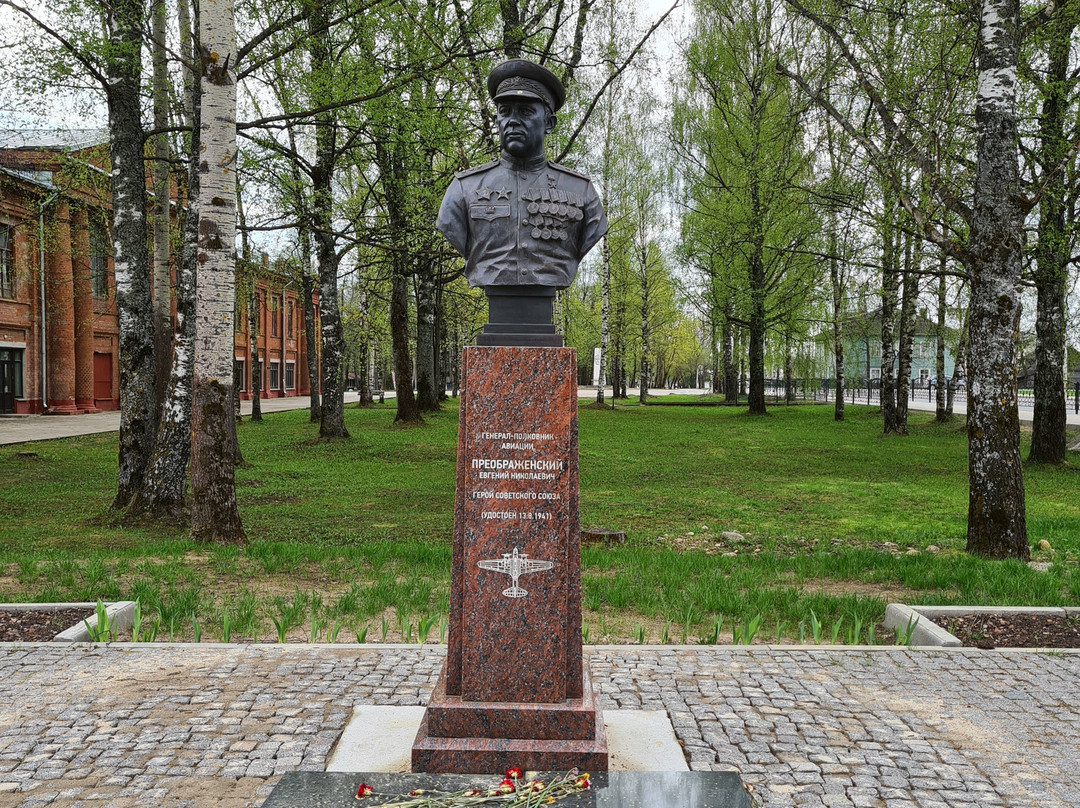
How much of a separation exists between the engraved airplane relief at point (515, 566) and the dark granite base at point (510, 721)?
517 millimetres

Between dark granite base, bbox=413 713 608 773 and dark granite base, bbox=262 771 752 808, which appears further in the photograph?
dark granite base, bbox=413 713 608 773

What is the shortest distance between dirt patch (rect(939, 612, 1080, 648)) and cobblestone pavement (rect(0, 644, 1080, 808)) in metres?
0.21

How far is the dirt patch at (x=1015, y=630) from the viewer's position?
5.34 m

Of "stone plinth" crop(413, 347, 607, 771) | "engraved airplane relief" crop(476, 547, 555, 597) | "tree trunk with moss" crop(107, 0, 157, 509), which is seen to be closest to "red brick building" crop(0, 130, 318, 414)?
"tree trunk with moss" crop(107, 0, 157, 509)

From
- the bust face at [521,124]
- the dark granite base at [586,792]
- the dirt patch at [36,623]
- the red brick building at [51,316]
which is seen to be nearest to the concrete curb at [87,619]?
the dirt patch at [36,623]

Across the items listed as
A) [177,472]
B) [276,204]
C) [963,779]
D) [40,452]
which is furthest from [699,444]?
[963,779]

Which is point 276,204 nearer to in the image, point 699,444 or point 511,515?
point 699,444

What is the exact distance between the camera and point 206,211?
7.85 metres

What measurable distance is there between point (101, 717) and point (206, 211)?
529 cm

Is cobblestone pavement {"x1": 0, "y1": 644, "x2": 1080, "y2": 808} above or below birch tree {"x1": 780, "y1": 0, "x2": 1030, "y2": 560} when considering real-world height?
below

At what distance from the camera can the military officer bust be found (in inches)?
154

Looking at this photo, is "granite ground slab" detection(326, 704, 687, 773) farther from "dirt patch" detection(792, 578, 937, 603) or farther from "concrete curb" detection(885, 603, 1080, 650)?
"dirt patch" detection(792, 578, 937, 603)

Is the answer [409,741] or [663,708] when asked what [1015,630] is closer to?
[663,708]

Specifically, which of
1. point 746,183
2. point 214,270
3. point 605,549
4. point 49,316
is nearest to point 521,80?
point 214,270
